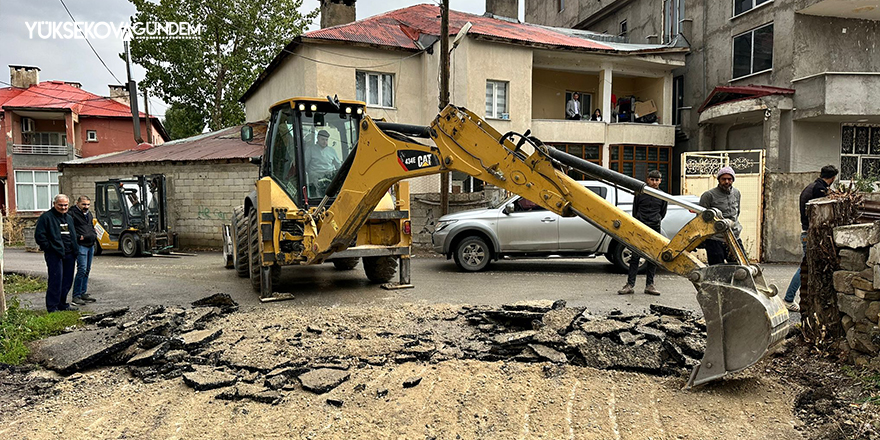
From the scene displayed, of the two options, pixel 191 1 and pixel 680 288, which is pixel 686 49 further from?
pixel 191 1

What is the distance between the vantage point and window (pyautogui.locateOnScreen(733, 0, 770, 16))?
719 inches

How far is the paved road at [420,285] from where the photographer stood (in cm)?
787

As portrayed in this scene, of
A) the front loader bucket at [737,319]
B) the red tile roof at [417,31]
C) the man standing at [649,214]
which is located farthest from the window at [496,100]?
the front loader bucket at [737,319]

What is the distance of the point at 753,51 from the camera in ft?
60.5

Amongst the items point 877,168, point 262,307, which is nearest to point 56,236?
point 262,307

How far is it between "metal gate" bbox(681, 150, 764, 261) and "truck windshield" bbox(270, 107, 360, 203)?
8885mm

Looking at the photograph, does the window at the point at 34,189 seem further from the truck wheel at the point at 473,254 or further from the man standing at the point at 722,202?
the man standing at the point at 722,202

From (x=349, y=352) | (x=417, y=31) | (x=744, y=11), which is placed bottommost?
(x=349, y=352)

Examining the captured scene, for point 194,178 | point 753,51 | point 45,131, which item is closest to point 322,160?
point 194,178

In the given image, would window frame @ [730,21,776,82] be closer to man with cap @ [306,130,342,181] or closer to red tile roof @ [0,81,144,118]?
man with cap @ [306,130,342,181]

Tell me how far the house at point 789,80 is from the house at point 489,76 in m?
1.41

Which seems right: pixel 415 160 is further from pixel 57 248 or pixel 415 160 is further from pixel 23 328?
pixel 57 248

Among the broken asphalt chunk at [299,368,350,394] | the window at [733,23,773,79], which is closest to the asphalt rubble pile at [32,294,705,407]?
the broken asphalt chunk at [299,368,350,394]

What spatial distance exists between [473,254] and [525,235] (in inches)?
45.6
